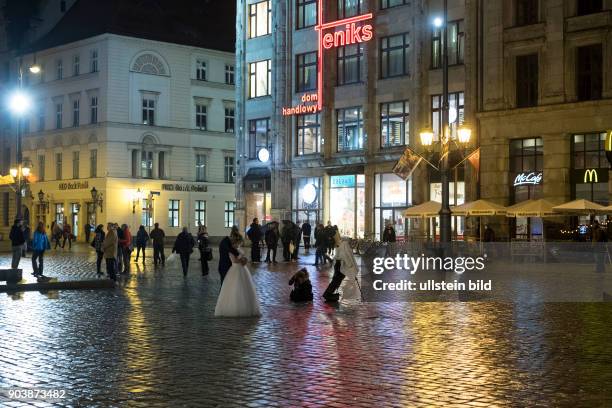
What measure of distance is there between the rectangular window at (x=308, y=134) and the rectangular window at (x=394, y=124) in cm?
524

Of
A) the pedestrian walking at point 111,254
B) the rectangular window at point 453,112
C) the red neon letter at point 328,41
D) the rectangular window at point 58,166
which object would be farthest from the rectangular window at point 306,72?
the pedestrian walking at point 111,254

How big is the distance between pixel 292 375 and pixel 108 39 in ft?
204

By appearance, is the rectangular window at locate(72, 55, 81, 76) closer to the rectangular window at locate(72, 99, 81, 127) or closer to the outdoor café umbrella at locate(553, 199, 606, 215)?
the rectangular window at locate(72, 99, 81, 127)

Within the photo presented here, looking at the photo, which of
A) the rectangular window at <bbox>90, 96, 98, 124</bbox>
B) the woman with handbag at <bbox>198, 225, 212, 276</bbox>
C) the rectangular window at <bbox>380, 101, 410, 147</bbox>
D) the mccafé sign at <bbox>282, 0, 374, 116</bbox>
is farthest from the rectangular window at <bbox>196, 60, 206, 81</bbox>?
the woman with handbag at <bbox>198, 225, 212, 276</bbox>

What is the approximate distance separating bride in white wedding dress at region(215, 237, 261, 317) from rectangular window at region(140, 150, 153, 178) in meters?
55.9

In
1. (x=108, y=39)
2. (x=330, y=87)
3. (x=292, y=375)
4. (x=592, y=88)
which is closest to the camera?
(x=292, y=375)

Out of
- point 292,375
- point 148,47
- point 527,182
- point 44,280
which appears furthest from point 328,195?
point 292,375

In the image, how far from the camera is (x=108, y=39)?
69.2 metres

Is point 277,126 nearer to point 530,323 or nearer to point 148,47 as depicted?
point 148,47

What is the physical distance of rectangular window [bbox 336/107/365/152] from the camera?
176 ft

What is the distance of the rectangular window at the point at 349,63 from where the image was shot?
53.7 meters

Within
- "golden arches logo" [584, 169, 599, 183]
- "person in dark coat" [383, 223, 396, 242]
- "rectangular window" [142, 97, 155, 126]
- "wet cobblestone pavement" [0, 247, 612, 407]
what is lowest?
"wet cobblestone pavement" [0, 247, 612, 407]

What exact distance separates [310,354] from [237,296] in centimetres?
478

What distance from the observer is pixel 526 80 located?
145ft
